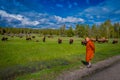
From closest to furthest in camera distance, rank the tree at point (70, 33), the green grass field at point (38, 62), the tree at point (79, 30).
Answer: the green grass field at point (38, 62), the tree at point (79, 30), the tree at point (70, 33)

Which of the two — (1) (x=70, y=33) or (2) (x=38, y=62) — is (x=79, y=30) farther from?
(2) (x=38, y=62)

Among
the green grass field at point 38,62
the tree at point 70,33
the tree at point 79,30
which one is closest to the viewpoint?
the green grass field at point 38,62

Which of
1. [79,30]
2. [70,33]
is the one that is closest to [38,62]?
[70,33]

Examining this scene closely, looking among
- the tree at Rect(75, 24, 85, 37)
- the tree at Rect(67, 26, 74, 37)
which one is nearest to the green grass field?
the tree at Rect(75, 24, 85, 37)

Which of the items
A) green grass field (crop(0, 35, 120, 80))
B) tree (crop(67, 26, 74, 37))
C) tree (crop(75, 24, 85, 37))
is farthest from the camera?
tree (crop(67, 26, 74, 37))

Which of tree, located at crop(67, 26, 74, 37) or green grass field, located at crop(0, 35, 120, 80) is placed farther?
tree, located at crop(67, 26, 74, 37)

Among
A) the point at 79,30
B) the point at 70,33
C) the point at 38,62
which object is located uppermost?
the point at 79,30

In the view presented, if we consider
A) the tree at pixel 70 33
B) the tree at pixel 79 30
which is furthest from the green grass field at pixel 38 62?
the tree at pixel 70 33

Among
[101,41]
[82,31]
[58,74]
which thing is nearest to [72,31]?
[82,31]

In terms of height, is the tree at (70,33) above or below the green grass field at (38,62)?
above

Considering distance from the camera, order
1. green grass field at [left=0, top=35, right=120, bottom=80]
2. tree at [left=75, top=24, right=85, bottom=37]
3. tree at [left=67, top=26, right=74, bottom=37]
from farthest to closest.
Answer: tree at [left=67, top=26, right=74, bottom=37]
tree at [left=75, top=24, right=85, bottom=37]
green grass field at [left=0, top=35, right=120, bottom=80]

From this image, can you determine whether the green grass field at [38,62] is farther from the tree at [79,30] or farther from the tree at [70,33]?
the tree at [70,33]

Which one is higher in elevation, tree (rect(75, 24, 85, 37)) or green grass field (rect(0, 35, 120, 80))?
tree (rect(75, 24, 85, 37))

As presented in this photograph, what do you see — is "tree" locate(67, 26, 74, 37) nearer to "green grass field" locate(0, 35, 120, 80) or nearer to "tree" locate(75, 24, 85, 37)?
"tree" locate(75, 24, 85, 37)
